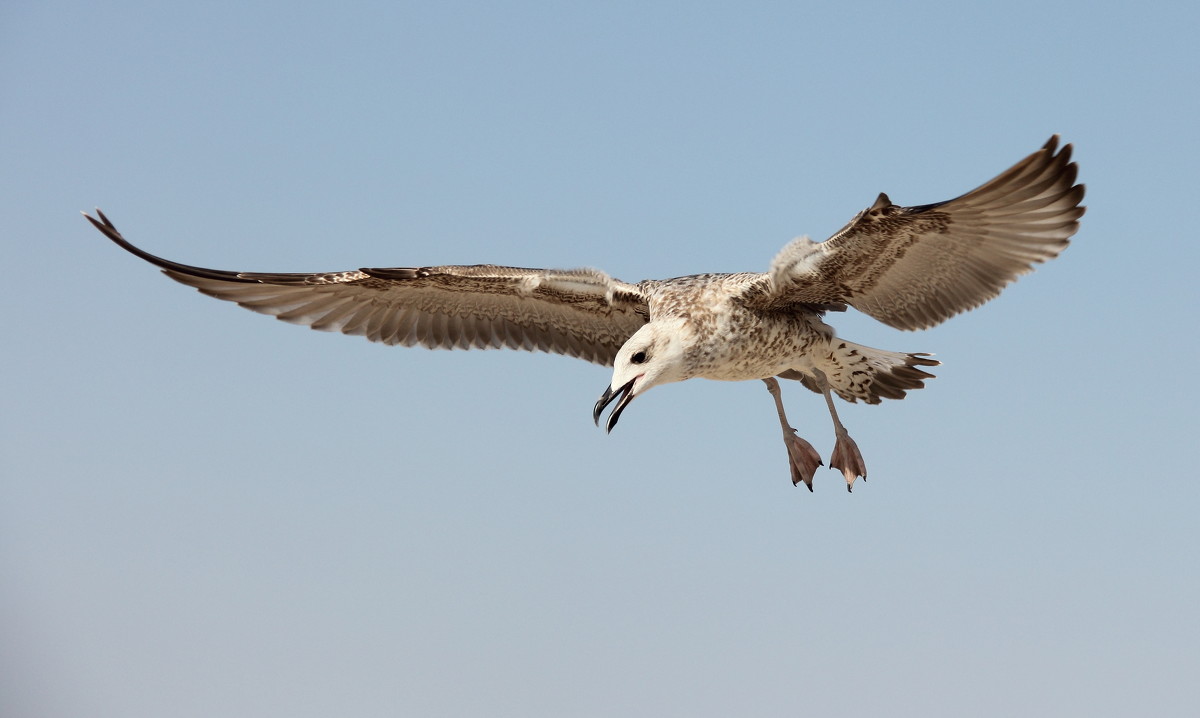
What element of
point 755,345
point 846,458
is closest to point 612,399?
point 755,345

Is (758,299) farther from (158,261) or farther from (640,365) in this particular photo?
(158,261)

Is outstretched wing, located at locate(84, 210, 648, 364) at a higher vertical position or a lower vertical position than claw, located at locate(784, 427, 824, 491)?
higher

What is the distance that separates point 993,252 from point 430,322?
5552 millimetres

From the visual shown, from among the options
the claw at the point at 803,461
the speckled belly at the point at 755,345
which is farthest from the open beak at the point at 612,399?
the claw at the point at 803,461

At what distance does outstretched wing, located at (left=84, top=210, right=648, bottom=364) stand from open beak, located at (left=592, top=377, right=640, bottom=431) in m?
1.42

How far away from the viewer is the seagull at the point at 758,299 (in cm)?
927

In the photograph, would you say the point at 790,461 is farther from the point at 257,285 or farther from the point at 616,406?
the point at 257,285

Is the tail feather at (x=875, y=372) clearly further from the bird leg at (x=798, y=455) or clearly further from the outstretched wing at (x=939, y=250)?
the outstretched wing at (x=939, y=250)

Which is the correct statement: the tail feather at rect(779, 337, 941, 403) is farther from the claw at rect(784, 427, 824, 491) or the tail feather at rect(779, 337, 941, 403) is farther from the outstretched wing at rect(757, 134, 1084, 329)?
the outstretched wing at rect(757, 134, 1084, 329)

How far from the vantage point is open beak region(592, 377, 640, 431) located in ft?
32.3

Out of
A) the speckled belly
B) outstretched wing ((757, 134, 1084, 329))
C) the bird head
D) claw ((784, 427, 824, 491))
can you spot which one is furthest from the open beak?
claw ((784, 427, 824, 491))

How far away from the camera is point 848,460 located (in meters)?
11.4

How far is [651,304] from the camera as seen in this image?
10.6m

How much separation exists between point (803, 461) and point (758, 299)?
7.69 ft
